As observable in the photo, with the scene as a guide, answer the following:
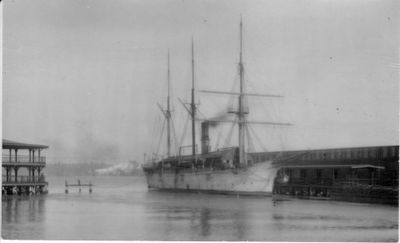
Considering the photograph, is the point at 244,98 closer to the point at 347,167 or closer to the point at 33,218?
the point at 347,167

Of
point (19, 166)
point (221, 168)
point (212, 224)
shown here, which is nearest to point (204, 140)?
point (221, 168)

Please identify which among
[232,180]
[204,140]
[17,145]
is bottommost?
[232,180]

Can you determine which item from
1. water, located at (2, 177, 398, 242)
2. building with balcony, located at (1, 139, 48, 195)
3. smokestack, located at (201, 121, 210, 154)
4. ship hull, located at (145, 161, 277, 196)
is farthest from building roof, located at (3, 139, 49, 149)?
smokestack, located at (201, 121, 210, 154)

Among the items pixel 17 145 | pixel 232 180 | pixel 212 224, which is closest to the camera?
pixel 212 224

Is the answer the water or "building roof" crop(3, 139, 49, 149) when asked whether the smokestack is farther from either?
the water

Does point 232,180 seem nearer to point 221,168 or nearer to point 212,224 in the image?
point 221,168

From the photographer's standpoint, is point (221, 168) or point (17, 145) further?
point (221, 168)

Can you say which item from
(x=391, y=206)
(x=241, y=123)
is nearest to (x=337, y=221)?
(x=391, y=206)

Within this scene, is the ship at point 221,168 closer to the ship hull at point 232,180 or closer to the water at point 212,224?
the ship hull at point 232,180
